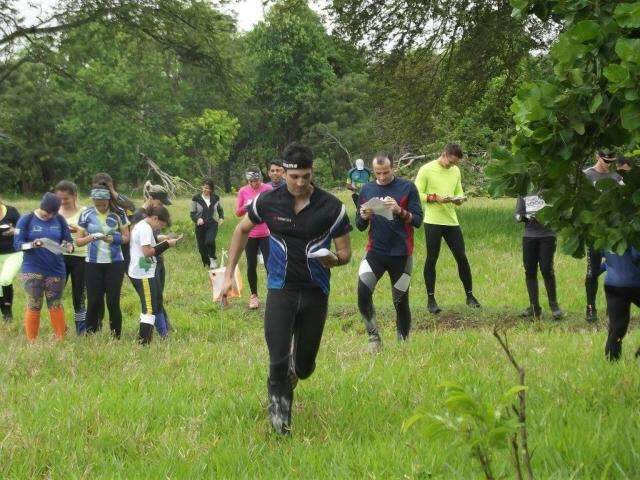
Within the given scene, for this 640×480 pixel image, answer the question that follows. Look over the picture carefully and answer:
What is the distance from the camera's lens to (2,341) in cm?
935

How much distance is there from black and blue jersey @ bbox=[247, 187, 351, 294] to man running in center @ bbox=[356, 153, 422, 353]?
2481mm

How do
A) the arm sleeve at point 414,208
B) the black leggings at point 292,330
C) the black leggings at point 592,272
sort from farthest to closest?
1. the black leggings at point 592,272
2. the arm sleeve at point 414,208
3. the black leggings at point 292,330

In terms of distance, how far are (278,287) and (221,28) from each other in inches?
688

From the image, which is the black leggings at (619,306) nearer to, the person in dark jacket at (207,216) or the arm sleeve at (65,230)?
the arm sleeve at (65,230)

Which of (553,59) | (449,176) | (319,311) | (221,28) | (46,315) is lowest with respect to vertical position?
(46,315)

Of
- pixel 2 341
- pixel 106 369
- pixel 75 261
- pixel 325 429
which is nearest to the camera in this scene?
pixel 325 429

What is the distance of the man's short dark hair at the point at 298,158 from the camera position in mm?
5488

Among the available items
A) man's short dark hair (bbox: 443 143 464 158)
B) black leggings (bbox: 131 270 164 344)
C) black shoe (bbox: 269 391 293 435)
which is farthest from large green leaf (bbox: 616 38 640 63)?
man's short dark hair (bbox: 443 143 464 158)

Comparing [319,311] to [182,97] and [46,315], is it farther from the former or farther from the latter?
[182,97]

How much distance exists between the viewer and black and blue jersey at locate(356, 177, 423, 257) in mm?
8188

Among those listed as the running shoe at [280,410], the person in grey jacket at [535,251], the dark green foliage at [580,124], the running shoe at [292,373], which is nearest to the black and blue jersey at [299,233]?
the running shoe at [292,373]

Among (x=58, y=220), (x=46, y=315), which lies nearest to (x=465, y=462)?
(x=58, y=220)

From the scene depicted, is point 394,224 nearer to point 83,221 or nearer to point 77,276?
point 83,221

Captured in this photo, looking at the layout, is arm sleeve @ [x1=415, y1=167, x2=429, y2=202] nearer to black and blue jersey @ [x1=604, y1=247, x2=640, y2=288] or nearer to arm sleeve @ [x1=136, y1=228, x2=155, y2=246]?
arm sleeve @ [x1=136, y1=228, x2=155, y2=246]
